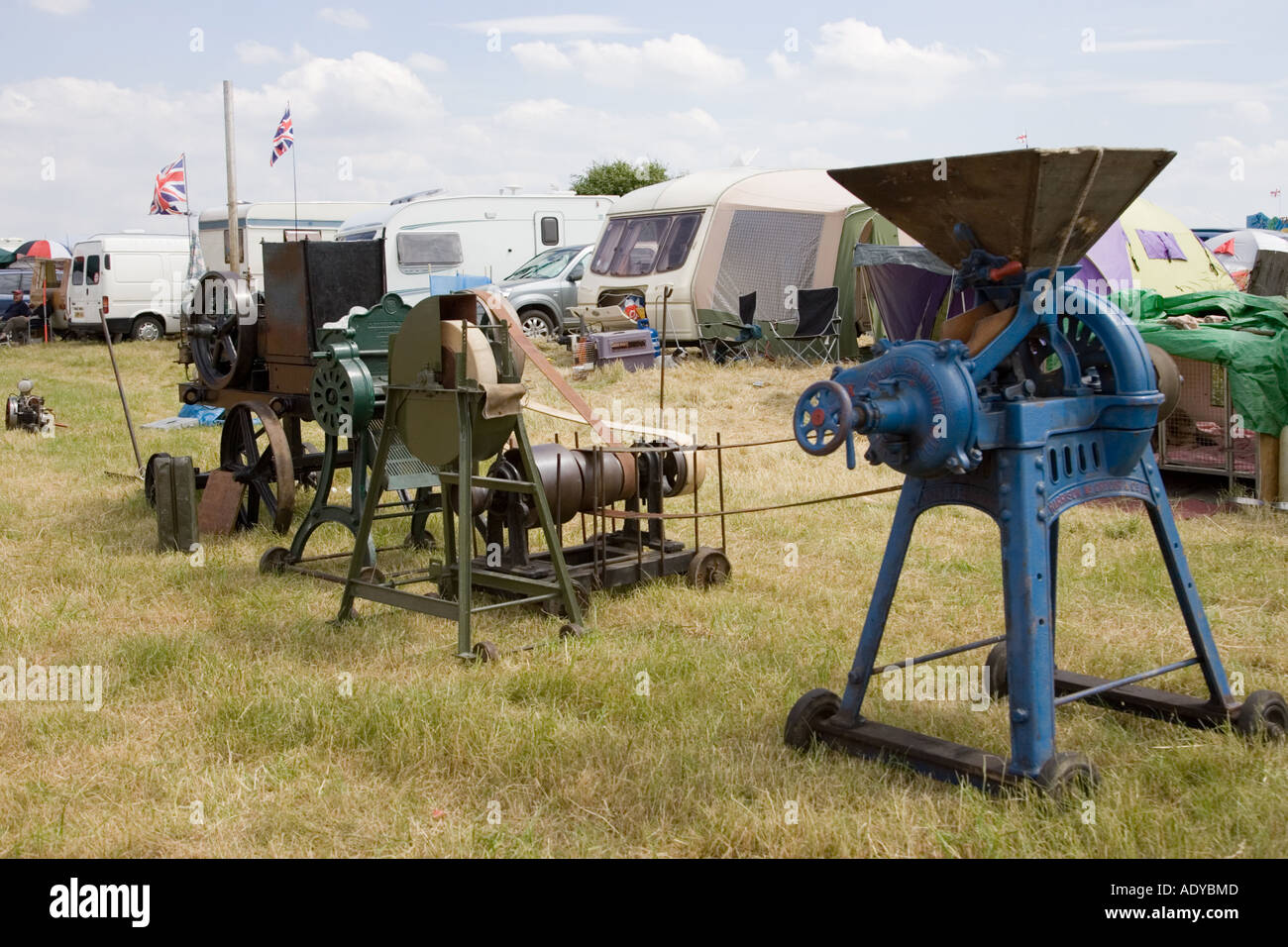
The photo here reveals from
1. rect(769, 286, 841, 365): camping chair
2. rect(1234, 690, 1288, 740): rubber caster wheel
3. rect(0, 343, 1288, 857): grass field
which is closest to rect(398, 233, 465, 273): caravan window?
rect(769, 286, 841, 365): camping chair

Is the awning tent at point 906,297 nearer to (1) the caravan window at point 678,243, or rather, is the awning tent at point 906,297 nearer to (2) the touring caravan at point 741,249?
(2) the touring caravan at point 741,249

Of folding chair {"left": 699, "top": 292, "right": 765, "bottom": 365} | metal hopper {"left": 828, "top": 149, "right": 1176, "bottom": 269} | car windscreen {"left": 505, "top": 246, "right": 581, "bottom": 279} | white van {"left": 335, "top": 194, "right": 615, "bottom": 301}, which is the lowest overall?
folding chair {"left": 699, "top": 292, "right": 765, "bottom": 365}

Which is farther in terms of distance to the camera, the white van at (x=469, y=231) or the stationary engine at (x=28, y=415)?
the white van at (x=469, y=231)

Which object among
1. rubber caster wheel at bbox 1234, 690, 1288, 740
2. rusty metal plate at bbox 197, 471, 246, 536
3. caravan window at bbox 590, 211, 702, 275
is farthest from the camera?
caravan window at bbox 590, 211, 702, 275

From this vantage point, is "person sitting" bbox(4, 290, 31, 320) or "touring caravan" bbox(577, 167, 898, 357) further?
"person sitting" bbox(4, 290, 31, 320)

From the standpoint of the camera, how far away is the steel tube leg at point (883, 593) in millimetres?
3873

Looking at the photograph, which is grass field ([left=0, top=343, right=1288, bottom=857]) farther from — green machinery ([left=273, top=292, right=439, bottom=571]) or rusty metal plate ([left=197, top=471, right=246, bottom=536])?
green machinery ([left=273, top=292, right=439, bottom=571])

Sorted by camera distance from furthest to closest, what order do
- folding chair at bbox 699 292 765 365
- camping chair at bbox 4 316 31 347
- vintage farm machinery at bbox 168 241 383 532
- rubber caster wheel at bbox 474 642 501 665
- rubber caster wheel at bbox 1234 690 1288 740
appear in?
1. camping chair at bbox 4 316 31 347
2. folding chair at bbox 699 292 765 365
3. vintage farm machinery at bbox 168 241 383 532
4. rubber caster wheel at bbox 474 642 501 665
5. rubber caster wheel at bbox 1234 690 1288 740

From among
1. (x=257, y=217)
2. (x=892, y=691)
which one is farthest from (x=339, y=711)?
(x=257, y=217)

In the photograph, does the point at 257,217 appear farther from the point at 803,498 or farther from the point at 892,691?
the point at 892,691

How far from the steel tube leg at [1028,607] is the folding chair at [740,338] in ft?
40.3

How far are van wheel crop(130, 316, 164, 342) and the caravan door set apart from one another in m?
7.96

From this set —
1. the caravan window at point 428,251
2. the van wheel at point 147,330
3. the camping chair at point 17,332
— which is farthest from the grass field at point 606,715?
the camping chair at point 17,332

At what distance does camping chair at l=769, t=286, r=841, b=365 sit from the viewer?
15.4 meters
